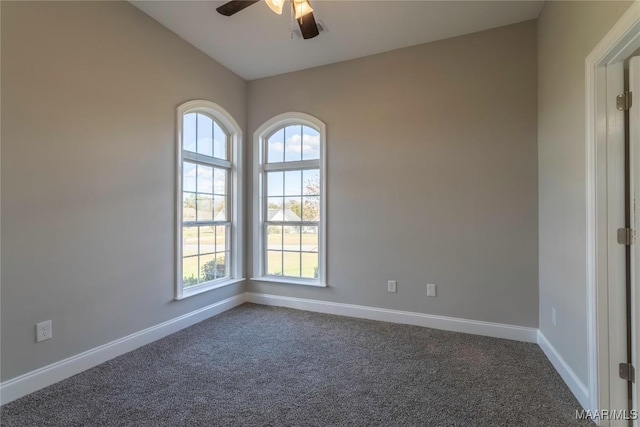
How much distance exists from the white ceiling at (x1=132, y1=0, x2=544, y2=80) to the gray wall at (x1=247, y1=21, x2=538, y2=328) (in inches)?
6.9

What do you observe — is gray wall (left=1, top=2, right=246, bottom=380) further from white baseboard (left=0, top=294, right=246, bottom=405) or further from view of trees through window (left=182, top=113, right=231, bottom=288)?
view of trees through window (left=182, top=113, right=231, bottom=288)

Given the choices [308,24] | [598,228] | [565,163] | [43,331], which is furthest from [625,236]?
[43,331]

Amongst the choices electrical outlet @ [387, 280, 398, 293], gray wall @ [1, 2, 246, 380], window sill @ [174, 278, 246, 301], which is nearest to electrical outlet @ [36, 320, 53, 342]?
gray wall @ [1, 2, 246, 380]

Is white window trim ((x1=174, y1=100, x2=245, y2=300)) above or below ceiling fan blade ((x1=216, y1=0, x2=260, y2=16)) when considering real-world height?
below

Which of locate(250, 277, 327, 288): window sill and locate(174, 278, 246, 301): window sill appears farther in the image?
locate(250, 277, 327, 288): window sill

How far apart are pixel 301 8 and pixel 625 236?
226cm

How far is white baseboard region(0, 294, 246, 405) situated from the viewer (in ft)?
6.29

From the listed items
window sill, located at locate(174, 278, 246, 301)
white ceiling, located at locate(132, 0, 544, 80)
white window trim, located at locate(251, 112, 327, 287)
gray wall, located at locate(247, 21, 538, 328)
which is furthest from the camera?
white window trim, located at locate(251, 112, 327, 287)

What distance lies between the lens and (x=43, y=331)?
207cm

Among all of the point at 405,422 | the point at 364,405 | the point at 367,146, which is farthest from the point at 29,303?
the point at 367,146

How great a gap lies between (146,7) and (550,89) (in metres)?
3.48

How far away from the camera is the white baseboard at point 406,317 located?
283cm

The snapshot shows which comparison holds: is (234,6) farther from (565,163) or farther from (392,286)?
(392,286)

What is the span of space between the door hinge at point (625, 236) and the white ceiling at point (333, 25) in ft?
6.74
